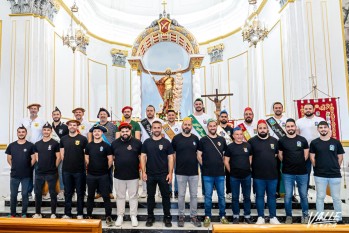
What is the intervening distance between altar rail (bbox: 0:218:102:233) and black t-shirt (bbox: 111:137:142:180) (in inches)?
74.4

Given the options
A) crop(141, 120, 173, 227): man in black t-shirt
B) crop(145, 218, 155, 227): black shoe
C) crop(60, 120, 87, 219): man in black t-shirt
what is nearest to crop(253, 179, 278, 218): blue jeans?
crop(141, 120, 173, 227): man in black t-shirt

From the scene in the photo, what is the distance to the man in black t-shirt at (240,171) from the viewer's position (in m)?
3.73

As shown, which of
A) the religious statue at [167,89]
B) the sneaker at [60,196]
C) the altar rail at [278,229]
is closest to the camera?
the altar rail at [278,229]

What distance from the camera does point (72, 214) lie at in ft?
13.6

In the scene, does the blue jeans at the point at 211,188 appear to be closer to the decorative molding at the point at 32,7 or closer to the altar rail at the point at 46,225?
the altar rail at the point at 46,225

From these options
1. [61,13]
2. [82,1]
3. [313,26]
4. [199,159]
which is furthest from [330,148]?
[82,1]

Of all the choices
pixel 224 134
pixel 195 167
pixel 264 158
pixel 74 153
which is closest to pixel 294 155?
pixel 264 158

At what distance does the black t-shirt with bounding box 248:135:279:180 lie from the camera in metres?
3.67

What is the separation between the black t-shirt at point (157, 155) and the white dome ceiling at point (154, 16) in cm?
785

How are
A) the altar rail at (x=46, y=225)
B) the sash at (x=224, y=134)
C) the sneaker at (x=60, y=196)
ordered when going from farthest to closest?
the sneaker at (x=60, y=196) < the sash at (x=224, y=134) < the altar rail at (x=46, y=225)

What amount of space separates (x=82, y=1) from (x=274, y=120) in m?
8.40

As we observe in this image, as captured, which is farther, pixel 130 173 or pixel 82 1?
pixel 82 1

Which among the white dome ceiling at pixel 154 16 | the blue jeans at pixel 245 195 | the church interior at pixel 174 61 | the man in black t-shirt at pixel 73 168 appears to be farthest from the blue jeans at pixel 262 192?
the white dome ceiling at pixel 154 16

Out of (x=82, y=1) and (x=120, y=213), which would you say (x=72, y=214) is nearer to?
(x=120, y=213)
